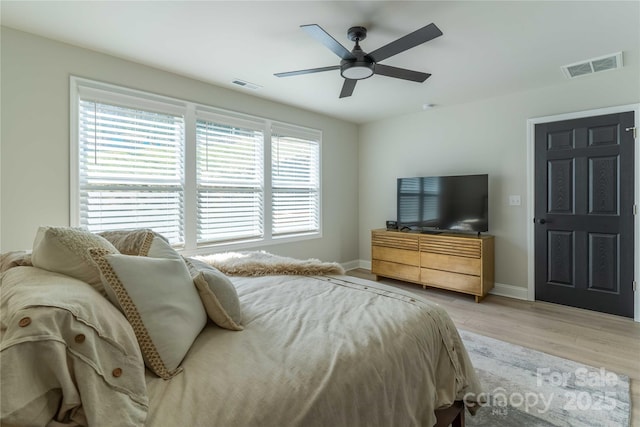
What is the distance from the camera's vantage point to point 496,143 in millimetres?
3842

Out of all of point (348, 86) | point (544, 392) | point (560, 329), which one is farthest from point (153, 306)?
point (560, 329)

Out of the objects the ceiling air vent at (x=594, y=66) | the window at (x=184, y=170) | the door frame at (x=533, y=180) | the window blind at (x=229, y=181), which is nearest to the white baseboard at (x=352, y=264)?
the window at (x=184, y=170)

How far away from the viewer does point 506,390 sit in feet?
6.32

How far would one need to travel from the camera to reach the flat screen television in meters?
3.74

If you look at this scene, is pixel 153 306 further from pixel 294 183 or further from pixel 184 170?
pixel 294 183

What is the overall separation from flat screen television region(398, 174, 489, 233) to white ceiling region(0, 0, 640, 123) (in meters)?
1.20

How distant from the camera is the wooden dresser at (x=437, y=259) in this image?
3553 millimetres

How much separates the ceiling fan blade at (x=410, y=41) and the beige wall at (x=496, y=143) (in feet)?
7.78

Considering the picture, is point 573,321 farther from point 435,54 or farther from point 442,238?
point 435,54

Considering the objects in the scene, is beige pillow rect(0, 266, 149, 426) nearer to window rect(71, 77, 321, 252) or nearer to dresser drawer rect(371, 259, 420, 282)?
window rect(71, 77, 321, 252)

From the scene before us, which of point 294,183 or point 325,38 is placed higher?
point 325,38

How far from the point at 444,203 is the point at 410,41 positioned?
8.00ft

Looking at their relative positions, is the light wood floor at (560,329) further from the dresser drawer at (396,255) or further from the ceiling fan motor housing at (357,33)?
the ceiling fan motor housing at (357,33)

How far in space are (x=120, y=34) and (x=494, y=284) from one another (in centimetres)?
467
